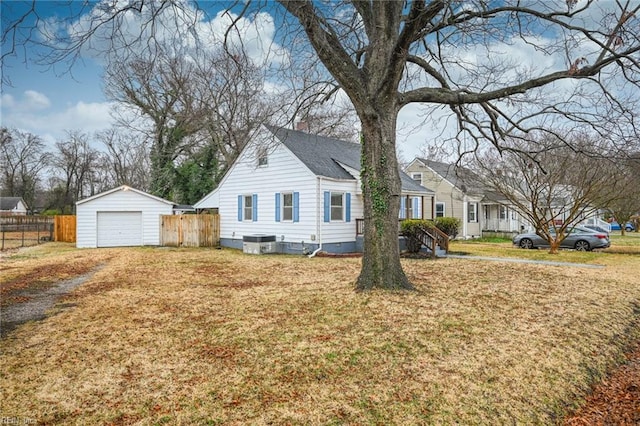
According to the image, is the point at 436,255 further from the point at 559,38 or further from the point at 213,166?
the point at 213,166

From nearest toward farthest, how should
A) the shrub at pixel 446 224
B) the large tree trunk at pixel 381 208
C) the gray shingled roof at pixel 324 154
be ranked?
the large tree trunk at pixel 381 208 → the gray shingled roof at pixel 324 154 → the shrub at pixel 446 224

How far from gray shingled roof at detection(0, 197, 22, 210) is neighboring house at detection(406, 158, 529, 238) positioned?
51.3 m

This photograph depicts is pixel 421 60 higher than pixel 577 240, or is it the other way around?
pixel 421 60

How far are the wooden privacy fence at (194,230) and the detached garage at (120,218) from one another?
959 millimetres

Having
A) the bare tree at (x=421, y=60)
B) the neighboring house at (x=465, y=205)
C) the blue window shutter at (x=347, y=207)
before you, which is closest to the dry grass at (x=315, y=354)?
the bare tree at (x=421, y=60)

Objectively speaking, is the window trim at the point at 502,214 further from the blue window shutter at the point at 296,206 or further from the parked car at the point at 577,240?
the blue window shutter at the point at 296,206

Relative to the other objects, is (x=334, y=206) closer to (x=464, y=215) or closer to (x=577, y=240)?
(x=577, y=240)

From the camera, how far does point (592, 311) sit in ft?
22.5

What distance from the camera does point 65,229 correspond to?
910 inches

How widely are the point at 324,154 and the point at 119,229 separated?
11175 millimetres

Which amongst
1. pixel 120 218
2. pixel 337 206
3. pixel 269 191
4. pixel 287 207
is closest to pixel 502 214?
pixel 337 206

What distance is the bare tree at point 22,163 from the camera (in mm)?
41562

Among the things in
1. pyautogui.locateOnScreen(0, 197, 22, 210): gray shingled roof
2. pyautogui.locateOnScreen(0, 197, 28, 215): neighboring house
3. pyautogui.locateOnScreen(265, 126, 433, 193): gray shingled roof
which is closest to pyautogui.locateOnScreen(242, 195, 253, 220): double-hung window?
pyautogui.locateOnScreen(265, 126, 433, 193): gray shingled roof

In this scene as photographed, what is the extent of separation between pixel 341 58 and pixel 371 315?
15.7 ft
